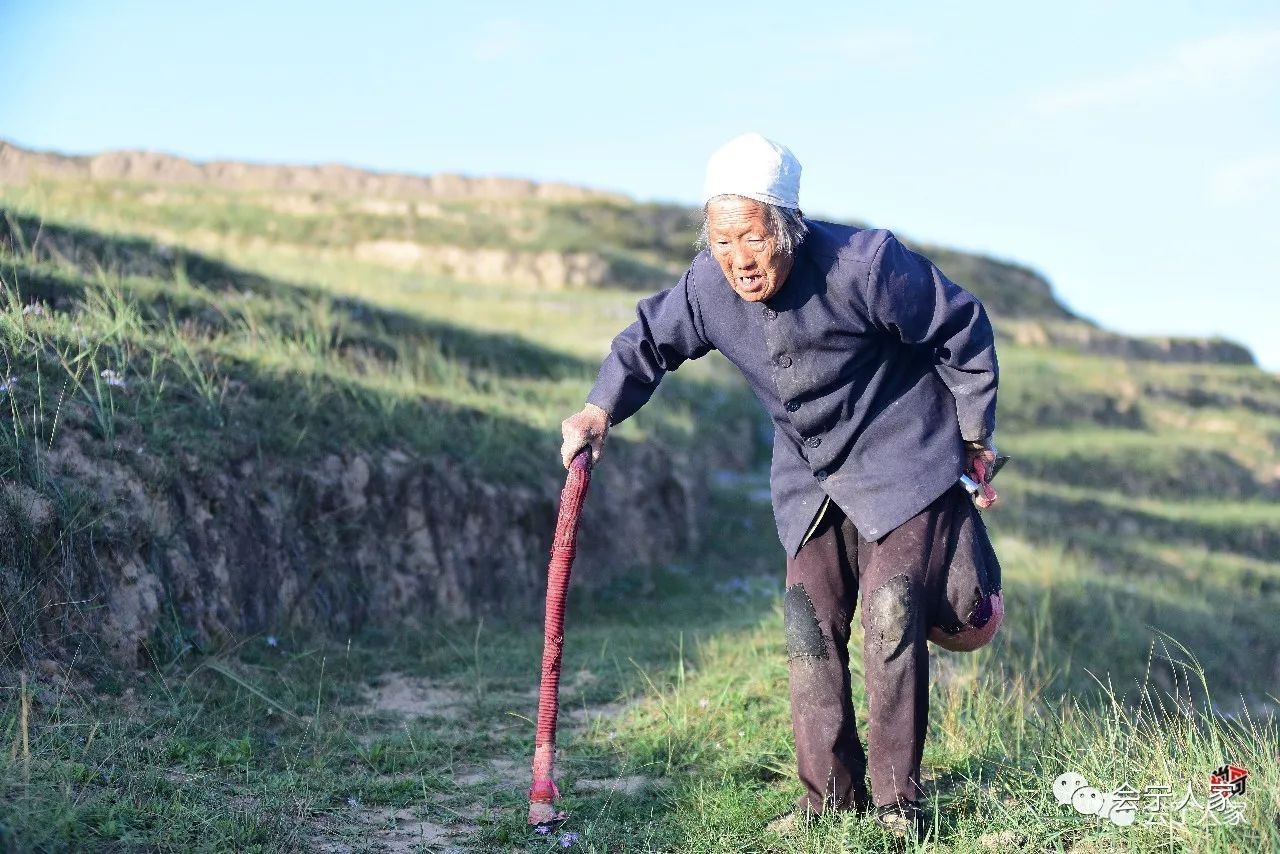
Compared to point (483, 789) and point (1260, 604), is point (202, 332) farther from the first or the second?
point (1260, 604)

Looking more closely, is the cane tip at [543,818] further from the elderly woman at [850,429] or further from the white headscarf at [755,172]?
the white headscarf at [755,172]

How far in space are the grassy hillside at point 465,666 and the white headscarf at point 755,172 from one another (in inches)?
75.3

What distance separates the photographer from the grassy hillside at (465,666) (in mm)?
3977

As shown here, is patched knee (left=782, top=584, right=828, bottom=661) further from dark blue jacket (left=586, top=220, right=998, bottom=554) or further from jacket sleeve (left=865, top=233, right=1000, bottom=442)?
jacket sleeve (left=865, top=233, right=1000, bottom=442)

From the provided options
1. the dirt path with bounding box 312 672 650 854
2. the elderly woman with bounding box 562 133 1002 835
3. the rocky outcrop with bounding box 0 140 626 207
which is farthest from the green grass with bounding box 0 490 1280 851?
the rocky outcrop with bounding box 0 140 626 207

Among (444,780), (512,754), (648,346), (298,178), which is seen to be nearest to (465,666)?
(512,754)

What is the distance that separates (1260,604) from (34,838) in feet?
43.6

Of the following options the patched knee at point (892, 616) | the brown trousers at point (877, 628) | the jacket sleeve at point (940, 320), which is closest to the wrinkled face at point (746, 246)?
the jacket sleeve at point (940, 320)

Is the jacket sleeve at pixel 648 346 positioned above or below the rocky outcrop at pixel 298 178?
below

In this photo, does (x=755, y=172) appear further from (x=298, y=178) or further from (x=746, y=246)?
(x=298, y=178)

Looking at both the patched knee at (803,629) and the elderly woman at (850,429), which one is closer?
the elderly woman at (850,429)

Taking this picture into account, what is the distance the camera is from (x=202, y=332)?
27.5 ft

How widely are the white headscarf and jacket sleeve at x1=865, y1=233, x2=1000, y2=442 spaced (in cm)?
35

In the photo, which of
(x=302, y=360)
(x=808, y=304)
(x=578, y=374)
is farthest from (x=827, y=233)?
(x=578, y=374)
